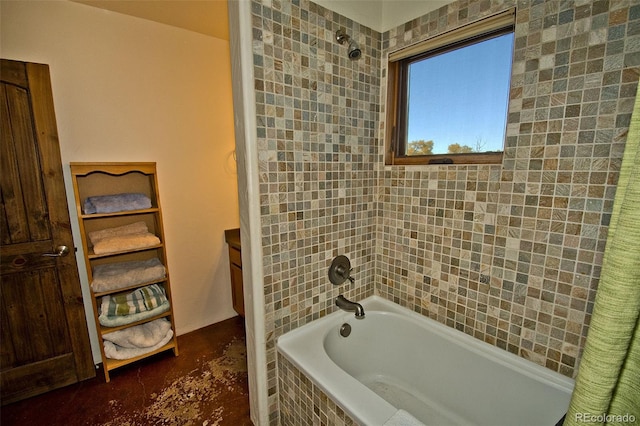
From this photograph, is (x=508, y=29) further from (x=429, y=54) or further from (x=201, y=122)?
(x=201, y=122)

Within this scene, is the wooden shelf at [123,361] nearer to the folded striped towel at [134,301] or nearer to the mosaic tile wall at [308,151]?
the folded striped towel at [134,301]

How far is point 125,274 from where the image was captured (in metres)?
1.82

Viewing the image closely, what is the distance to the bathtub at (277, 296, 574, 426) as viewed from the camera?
3.47 feet

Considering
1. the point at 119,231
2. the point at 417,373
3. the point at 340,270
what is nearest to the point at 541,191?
the point at 340,270

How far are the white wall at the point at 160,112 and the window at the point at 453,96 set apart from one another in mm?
1482

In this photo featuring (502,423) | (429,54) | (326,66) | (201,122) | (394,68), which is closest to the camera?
(502,423)

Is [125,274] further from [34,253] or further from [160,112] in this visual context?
[160,112]

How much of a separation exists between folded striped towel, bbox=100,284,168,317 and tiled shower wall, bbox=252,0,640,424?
3.57ft

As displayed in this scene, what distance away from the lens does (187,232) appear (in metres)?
2.27

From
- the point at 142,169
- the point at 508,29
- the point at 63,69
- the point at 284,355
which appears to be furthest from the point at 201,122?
the point at 508,29

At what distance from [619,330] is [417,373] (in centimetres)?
119

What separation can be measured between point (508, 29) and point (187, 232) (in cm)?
242

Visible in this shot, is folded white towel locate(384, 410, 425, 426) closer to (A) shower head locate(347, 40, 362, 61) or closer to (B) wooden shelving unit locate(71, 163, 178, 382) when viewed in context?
(A) shower head locate(347, 40, 362, 61)

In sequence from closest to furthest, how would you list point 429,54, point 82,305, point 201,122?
1. point 429,54
2. point 82,305
3. point 201,122
